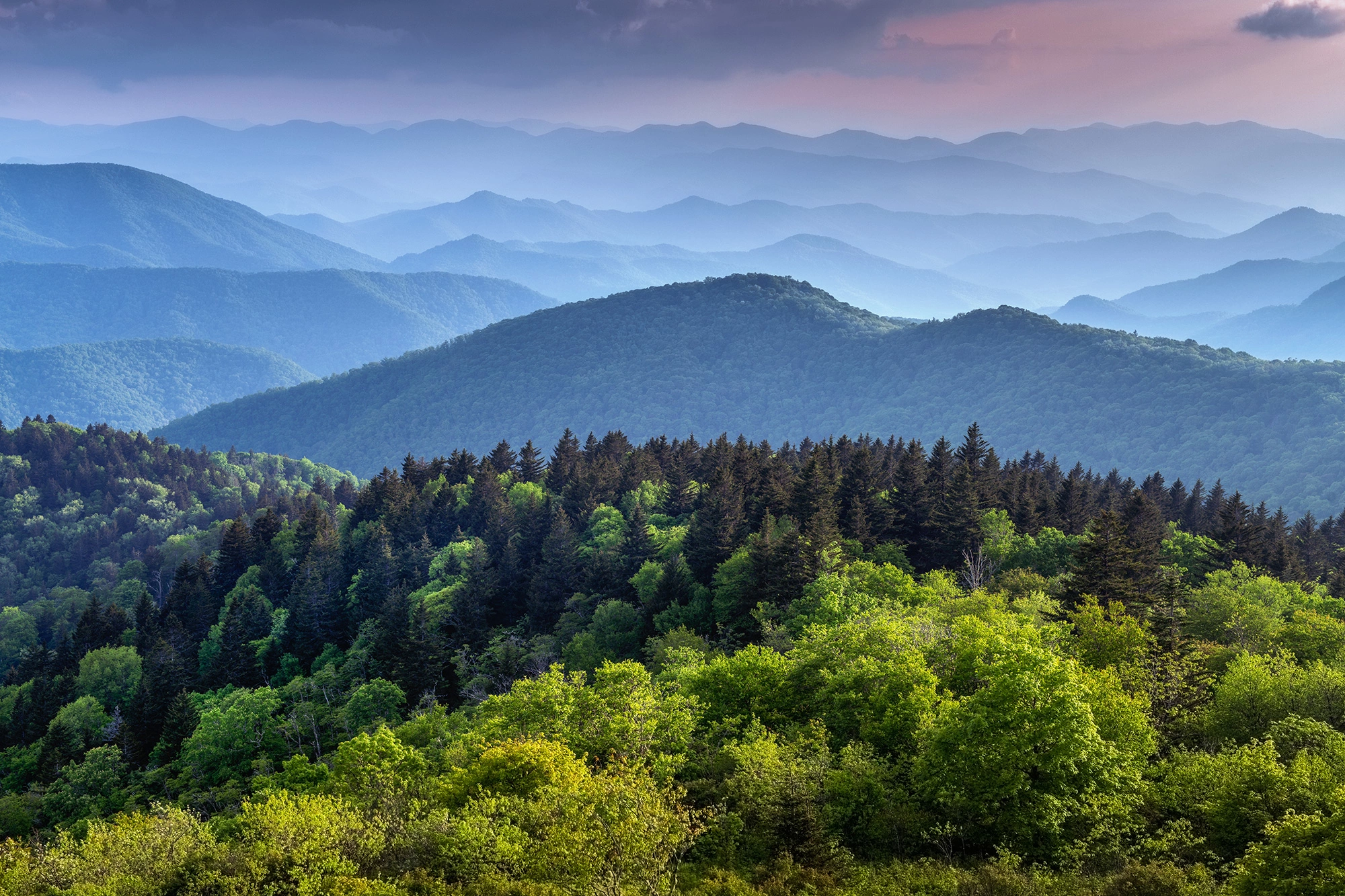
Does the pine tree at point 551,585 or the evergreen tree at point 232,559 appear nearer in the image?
the pine tree at point 551,585

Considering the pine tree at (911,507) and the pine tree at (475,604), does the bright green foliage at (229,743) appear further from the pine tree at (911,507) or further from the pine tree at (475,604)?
the pine tree at (911,507)

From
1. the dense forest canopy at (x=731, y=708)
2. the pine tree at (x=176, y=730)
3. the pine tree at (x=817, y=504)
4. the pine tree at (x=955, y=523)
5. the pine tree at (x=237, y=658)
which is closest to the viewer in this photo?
the dense forest canopy at (x=731, y=708)

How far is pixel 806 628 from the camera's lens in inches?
1966

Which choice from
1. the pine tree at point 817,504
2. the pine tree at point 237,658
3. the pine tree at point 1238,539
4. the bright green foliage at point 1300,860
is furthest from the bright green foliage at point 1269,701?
the pine tree at point 237,658

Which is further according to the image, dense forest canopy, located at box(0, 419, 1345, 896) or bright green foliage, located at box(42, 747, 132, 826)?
bright green foliage, located at box(42, 747, 132, 826)

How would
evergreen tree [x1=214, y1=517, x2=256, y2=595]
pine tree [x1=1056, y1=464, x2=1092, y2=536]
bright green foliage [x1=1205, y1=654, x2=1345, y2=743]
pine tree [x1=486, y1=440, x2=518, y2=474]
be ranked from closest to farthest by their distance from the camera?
1. bright green foliage [x1=1205, y1=654, x2=1345, y2=743]
2. pine tree [x1=1056, y1=464, x2=1092, y2=536]
3. evergreen tree [x1=214, y1=517, x2=256, y2=595]
4. pine tree [x1=486, y1=440, x2=518, y2=474]

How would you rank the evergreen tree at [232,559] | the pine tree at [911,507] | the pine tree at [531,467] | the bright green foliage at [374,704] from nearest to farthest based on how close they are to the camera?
the bright green foliage at [374,704], the pine tree at [911,507], the evergreen tree at [232,559], the pine tree at [531,467]

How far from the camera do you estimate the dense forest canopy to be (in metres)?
29.6

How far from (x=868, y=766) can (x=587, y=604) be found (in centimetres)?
5248

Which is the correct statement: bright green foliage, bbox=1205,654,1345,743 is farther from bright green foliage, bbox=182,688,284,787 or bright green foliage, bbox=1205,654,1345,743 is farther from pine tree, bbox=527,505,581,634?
bright green foliage, bbox=182,688,284,787

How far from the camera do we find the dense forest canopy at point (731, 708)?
2961 cm

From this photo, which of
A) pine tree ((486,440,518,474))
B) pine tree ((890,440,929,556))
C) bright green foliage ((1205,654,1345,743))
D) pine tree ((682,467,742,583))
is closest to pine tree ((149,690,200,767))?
pine tree ((682,467,742,583))

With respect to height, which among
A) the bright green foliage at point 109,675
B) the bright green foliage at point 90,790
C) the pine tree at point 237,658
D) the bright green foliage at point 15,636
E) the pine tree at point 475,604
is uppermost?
the pine tree at point 475,604

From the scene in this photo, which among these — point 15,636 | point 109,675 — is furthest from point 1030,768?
point 15,636
